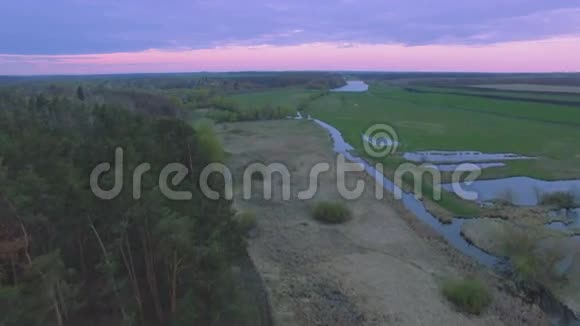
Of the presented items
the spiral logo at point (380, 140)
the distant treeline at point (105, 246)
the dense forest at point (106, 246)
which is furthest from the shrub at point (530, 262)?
the spiral logo at point (380, 140)

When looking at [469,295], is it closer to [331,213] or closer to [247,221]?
[331,213]

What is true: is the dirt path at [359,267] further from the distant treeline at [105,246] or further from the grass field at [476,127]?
the grass field at [476,127]

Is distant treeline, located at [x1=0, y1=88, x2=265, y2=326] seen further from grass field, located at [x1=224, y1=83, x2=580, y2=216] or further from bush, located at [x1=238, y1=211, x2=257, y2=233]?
grass field, located at [x1=224, y1=83, x2=580, y2=216]

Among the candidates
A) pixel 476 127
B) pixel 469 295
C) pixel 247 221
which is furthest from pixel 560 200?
pixel 476 127

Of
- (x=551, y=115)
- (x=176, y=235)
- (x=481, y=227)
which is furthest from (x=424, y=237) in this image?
(x=551, y=115)

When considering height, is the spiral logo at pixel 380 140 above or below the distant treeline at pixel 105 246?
below

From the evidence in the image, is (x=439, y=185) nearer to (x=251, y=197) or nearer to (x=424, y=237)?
(x=424, y=237)
